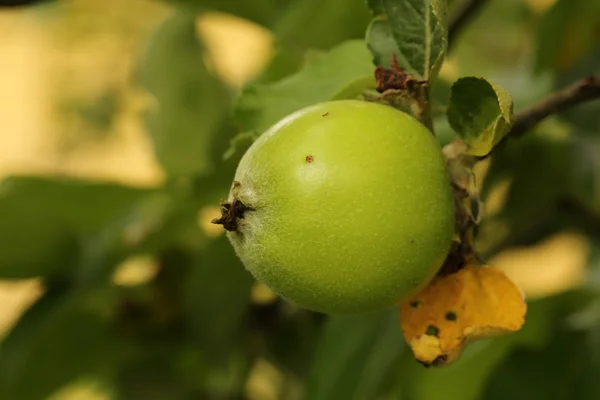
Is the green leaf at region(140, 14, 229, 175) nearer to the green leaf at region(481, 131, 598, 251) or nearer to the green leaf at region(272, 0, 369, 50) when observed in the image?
the green leaf at region(272, 0, 369, 50)

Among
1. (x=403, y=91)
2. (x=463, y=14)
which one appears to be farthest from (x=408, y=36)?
(x=463, y=14)

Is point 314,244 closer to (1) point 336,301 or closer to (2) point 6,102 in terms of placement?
(1) point 336,301

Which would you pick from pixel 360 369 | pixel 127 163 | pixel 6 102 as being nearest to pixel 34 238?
pixel 360 369

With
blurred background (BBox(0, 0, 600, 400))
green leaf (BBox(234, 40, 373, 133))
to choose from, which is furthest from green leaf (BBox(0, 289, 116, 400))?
green leaf (BBox(234, 40, 373, 133))

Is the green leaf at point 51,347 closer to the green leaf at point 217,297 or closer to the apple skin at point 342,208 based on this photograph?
the green leaf at point 217,297

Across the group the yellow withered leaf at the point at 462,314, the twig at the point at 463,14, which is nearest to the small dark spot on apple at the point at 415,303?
the yellow withered leaf at the point at 462,314

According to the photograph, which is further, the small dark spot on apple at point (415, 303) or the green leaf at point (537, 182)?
the green leaf at point (537, 182)
